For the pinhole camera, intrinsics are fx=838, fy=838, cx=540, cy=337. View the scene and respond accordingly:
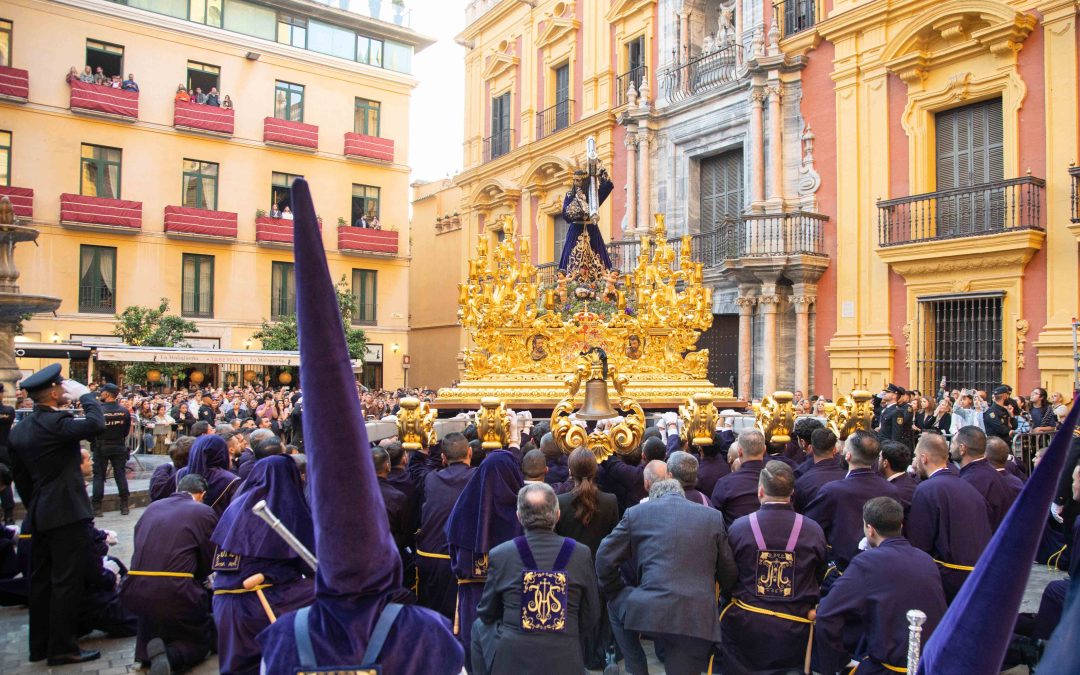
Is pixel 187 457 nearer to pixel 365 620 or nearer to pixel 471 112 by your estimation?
pixel 365 620

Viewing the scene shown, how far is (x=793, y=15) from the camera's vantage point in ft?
55.9

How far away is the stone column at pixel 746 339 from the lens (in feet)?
55.6

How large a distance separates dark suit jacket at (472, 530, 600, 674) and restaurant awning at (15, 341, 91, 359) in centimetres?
1864

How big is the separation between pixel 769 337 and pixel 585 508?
1247 cm

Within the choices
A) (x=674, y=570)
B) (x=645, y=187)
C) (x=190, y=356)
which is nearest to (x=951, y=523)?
(x=674, y=570)

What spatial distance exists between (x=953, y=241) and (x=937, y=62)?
3.33 meters

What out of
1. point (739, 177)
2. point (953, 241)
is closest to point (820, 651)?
point (953, 241)

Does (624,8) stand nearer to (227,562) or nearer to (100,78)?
(100,78)

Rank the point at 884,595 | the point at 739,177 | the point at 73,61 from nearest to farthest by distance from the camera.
→ the point at 884,595, the point at 739,177, the point at 73,61

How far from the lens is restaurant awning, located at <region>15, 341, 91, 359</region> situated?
19444 millimetres

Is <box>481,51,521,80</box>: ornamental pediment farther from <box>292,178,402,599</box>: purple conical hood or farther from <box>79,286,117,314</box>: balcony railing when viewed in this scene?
<box>292,178,402,599</box>: purple conical hood

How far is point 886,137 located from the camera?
15234 mm

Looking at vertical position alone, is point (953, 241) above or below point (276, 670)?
above

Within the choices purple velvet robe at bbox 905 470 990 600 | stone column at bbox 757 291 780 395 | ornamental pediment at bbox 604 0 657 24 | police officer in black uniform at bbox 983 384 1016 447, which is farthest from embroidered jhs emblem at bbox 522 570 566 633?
ornamental pediment at bbox 604 0 657 24
